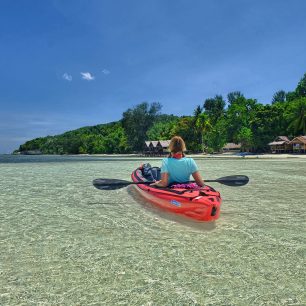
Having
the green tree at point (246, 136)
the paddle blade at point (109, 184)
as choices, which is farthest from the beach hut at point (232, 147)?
A: the paddle blade at point (109, 184)


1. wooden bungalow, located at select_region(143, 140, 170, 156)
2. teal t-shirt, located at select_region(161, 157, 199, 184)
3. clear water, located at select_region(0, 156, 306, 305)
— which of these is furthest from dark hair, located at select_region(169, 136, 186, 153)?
wooden bungalow, located at select_region(143, 140, 170, 156)

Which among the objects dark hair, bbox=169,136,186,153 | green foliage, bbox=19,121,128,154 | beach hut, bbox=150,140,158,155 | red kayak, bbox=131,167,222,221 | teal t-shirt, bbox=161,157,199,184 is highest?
green foliage, bbox=19,121,128,154

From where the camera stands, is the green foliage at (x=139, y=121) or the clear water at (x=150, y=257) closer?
the clear water at (x=150, y=257)

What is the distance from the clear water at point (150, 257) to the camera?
379cm

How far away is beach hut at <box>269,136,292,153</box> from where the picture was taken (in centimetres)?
7860

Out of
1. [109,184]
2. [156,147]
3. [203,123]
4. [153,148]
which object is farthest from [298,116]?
[109,184]

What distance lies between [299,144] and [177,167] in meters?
78.0

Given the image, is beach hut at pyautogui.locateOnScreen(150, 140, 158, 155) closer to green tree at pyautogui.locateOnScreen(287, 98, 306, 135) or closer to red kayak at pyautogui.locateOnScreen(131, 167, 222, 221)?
green tree at pyautogui.locateOnScreen(287, 98, 306, 135)

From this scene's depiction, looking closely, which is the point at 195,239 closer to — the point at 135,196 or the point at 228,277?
the point at 228,277

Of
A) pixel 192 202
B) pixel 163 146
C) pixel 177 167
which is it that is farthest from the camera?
pixel 163 146

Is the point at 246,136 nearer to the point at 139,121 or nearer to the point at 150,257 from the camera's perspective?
the point at 139,121

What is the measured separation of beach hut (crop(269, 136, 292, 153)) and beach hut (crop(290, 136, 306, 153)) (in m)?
1.63

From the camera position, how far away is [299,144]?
76.2 m

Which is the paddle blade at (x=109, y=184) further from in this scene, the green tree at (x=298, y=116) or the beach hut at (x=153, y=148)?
the beach hut at (x=153, y=148)
